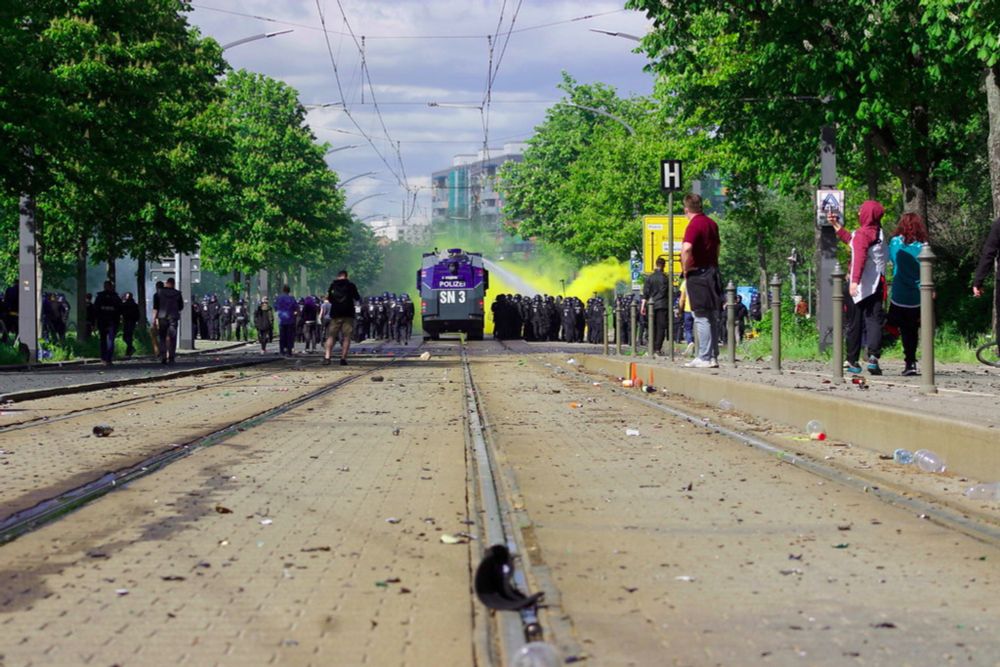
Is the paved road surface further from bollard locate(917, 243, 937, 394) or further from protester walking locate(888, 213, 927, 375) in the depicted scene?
protester walking locate(888, 213, 927, 375)

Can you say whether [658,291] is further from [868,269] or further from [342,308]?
[868,269]

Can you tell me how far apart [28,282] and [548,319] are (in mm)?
31870

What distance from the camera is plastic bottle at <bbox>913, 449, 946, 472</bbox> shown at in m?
9.24

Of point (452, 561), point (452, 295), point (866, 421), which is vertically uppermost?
point (452, 295)

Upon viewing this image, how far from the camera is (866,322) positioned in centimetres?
1608

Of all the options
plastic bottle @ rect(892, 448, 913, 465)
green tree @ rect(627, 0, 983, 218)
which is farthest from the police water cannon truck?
plastic bottle @ rect(892, 448, 913, 465)

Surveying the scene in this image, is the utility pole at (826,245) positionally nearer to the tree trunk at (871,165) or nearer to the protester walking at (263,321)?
the tree trunk at (871,165)

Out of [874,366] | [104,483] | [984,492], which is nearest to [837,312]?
[874,366]

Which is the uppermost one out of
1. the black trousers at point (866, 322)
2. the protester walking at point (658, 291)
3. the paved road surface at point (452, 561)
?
the protester walking at point (658, 291)

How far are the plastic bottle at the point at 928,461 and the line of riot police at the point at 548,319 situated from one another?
45095mm

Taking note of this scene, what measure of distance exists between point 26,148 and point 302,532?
75.0 feet

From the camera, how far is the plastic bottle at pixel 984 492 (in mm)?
7988

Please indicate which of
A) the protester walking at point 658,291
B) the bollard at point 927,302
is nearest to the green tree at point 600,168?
the protester walking at point 658,291

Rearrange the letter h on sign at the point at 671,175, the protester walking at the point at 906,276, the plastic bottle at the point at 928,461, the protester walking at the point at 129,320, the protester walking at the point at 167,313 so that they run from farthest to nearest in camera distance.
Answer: the protester walking at the point at 129,320
the protester walking at the point at 167,313
the letter h on sign at the point at 671,175
the protester walking at the point at 906,276
the plastic bottle at the point at 928,461
